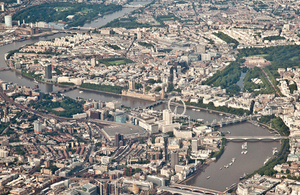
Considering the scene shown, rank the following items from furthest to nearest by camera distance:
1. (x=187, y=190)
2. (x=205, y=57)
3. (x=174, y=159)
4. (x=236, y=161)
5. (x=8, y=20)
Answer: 1. (x=8, y=20)
2. (x=205, y=57)
3. (x=236, y=161)
4. (x=174, y=159)
5. (x=187, y=190)

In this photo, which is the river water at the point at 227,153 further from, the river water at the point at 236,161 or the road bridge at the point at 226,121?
the road bridge at the point at 226,121

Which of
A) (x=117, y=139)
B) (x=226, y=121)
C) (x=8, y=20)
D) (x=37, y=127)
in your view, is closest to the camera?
(x=117, y=139)

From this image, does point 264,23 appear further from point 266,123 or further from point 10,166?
point 10,166

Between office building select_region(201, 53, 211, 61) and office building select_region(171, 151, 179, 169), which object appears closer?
office building select_region(171, 151, 179, 169)

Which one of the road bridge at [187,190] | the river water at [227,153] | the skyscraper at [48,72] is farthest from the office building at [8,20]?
the road bridge at [187,190]

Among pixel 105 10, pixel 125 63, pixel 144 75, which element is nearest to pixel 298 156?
pixel 144 75

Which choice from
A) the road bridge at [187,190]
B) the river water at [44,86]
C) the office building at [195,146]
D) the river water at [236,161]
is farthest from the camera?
the river water at [44,86]

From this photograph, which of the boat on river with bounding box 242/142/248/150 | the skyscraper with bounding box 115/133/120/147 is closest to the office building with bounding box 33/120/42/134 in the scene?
the skyscraper with bounding box 115/133/120/147

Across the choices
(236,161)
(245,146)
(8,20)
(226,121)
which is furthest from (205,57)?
(8,20)

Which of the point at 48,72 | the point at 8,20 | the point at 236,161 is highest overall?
the point at 8,20

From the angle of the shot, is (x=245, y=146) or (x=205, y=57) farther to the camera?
(x=205, y=57)

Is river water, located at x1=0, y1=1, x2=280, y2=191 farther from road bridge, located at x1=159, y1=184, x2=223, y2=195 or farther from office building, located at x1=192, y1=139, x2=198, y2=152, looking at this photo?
office building, located at x1=192, y1=139, x2=198, y2=152

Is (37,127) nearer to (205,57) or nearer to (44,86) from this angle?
(44,86)
